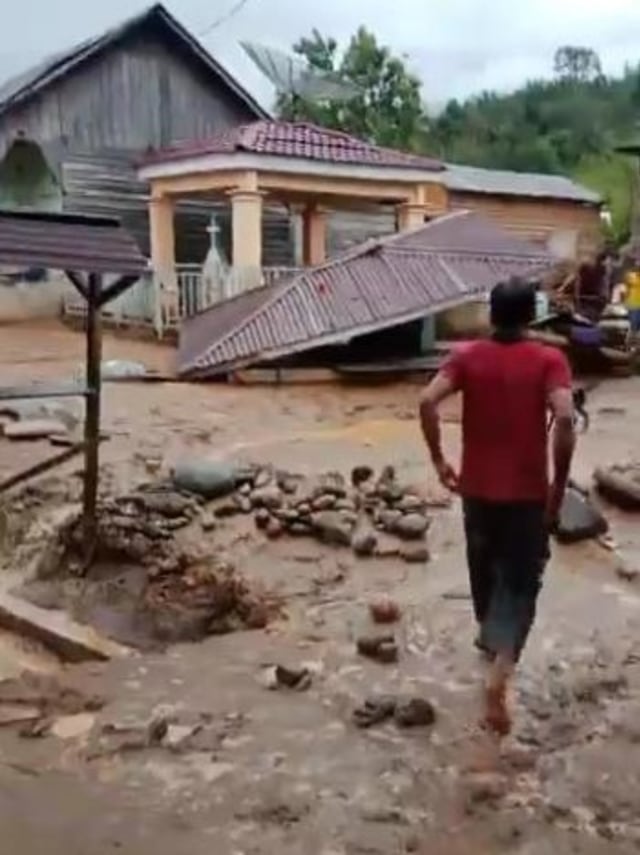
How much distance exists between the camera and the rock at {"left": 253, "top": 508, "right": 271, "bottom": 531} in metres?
8.09

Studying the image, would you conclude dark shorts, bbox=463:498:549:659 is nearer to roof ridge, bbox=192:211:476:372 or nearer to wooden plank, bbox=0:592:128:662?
wooden plank, bbox=0:592:128:662

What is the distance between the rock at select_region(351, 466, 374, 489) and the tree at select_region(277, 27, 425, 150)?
20713mm

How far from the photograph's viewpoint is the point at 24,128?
70.3ft

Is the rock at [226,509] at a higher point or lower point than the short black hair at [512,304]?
lower

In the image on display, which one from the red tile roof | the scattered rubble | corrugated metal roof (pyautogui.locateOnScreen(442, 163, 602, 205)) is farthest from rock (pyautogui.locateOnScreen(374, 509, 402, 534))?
corrugated metal roof (pyautogui.locateOnScreen(442, 163, 602, 205))

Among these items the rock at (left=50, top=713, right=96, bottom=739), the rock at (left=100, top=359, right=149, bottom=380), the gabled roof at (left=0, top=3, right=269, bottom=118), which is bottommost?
the rock at (left=50, top=713, right=96, bottom=739)

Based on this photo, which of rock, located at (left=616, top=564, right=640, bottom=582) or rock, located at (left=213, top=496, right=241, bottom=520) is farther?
rock, located at (left=213, top=496, right=241, bottom=520)

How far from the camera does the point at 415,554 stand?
759 cm

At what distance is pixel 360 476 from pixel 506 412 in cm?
427

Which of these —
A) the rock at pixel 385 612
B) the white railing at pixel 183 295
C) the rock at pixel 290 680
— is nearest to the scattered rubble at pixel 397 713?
the rock at pixel 290 680

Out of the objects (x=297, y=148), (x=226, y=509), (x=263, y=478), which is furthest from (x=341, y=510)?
(x=297, y=148)

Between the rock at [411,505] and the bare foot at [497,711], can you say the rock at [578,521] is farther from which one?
the bare foot at [497,711]

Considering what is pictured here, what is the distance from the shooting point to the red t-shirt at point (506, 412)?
15.1ft

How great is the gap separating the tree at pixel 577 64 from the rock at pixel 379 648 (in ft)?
186
